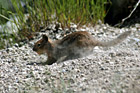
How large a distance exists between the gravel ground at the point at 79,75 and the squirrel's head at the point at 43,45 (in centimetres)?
27

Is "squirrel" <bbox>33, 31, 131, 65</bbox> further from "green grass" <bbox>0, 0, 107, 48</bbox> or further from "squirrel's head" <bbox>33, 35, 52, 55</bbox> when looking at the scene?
"green grass" <bbox>0, 0, 107, 48</bbox>

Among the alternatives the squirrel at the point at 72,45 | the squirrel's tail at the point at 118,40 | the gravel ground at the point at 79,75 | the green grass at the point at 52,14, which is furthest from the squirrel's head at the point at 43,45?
the green grass at the point at 52,14

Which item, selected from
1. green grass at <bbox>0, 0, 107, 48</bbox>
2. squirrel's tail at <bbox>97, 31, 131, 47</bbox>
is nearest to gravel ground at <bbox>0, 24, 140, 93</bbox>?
squirrel's tail at <bbox>97, 31, 131, 47</bbox>

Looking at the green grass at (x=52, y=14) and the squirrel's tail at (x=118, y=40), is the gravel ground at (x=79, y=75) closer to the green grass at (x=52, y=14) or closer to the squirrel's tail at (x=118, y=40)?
the squirrel's tail at (x=118, y=40)

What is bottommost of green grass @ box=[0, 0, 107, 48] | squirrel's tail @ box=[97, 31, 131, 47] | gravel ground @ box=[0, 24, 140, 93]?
gravel ground @ box=[0, 24, 140, 93]

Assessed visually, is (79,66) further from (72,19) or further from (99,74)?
(72,19)

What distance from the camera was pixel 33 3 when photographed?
5367 mm

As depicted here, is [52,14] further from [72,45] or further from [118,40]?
[118,40]

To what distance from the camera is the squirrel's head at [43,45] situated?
4.25 meters

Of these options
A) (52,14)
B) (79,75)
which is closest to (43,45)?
(79,75)

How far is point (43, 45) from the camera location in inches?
168

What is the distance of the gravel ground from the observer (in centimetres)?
267

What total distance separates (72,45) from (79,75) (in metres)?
1.01

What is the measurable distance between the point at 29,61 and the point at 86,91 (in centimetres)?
202
